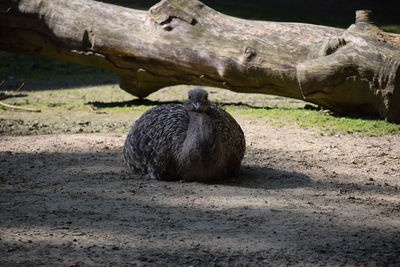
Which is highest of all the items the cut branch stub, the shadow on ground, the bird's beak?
the cut branch stub

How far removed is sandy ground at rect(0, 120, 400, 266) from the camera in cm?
363

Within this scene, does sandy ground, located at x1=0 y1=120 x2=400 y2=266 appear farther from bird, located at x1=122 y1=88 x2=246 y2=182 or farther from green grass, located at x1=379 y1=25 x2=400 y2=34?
green grass, located at x1=379 y1=25 x2=400 y2=34

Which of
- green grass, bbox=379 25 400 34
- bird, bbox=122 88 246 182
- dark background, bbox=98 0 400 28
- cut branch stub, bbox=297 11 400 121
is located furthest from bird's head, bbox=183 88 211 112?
green grass, bbox=379 25 400 34

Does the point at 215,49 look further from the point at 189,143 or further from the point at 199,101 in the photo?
the point at 189,143

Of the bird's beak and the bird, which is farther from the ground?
the bird's beak

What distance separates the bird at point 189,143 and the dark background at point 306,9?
419 inches

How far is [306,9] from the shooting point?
1744 centimetres

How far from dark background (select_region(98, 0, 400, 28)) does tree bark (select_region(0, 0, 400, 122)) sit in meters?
6.77

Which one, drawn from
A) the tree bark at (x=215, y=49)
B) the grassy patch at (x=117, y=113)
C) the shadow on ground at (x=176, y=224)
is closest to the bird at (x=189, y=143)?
the shadow on ground at (x=176, y=224)

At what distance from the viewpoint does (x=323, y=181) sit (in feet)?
18.5

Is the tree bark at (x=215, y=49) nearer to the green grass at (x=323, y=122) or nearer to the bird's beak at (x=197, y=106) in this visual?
the green grass at (x=323, y=122)

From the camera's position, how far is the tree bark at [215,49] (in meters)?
8.14

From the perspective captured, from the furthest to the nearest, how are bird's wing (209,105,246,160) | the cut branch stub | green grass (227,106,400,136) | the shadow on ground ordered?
1. the cut branch stub
2. green grass (227,106,400,136)
3. bird's wing (209,105,246,160)
4. the shadow on ground

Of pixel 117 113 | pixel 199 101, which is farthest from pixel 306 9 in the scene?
pixel 199 101
